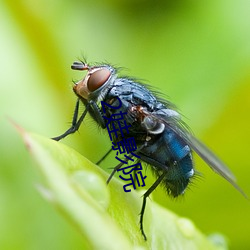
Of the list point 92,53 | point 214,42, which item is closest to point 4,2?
point 92,53

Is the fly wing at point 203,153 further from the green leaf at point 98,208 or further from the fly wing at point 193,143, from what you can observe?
the green leaf at point 98,208

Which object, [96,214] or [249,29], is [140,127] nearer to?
[96,214]

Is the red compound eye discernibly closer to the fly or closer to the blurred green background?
the fly

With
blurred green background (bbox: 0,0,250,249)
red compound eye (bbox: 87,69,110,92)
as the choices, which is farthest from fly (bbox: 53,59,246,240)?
blurred green background (bbox: 0,0,250,249)

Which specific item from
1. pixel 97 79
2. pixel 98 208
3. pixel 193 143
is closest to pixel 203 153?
pixel 193 143

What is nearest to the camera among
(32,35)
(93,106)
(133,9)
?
(93,106)

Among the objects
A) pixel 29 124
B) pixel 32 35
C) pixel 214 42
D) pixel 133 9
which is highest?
pixel 214 42

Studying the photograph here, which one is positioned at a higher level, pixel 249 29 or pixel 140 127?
pixel 249 29
